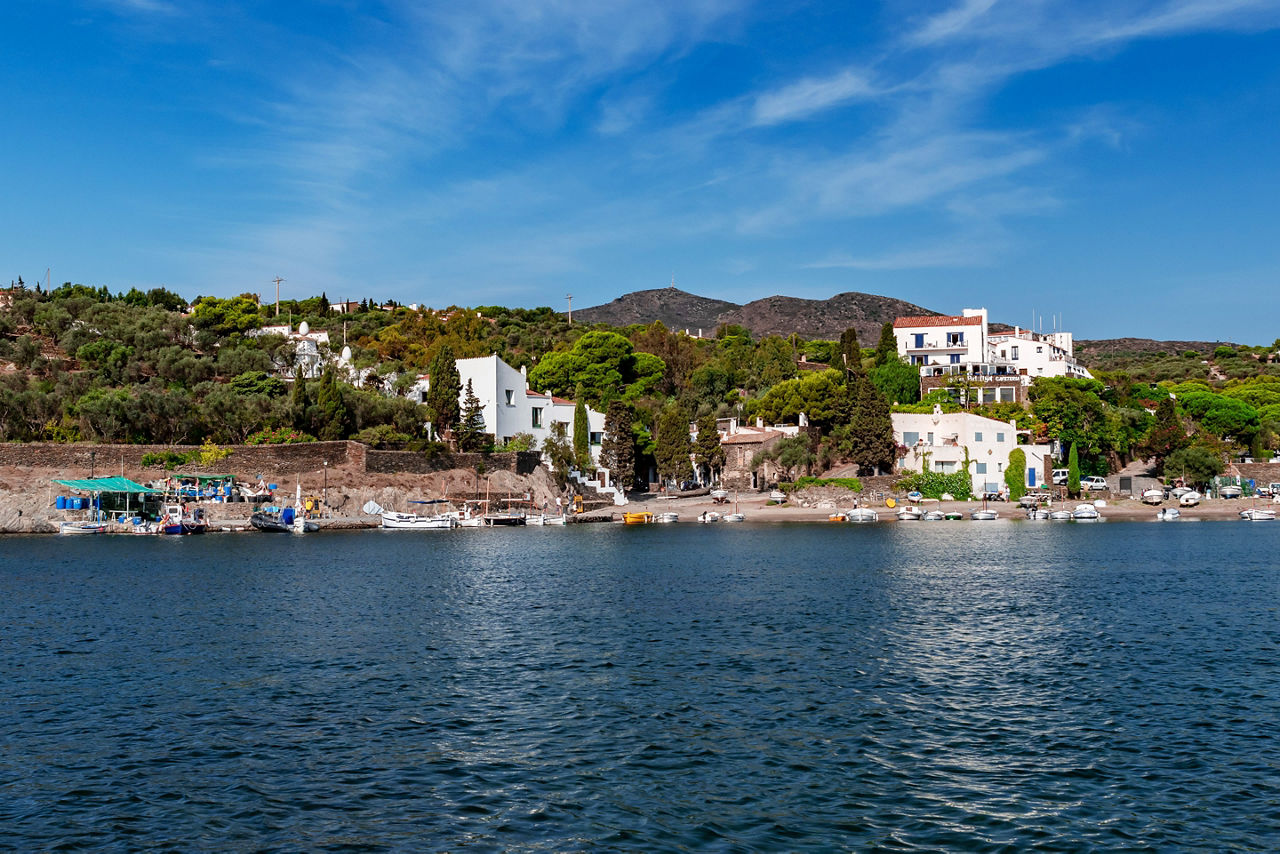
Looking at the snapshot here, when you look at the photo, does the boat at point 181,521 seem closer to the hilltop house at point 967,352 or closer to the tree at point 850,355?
the tree at point 850,355

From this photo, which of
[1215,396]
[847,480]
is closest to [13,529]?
[847,480]

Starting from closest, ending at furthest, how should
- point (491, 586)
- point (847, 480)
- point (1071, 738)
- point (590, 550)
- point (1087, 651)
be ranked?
1. point (1071, 738)
2. point (1087, 651)
3. point (491, 586)
4. point (590, 550)
5. point (847, 480)

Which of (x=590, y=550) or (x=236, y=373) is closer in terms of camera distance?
(x=590, y=550)

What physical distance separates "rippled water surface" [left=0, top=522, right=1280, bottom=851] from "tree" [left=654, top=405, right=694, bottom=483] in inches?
1591

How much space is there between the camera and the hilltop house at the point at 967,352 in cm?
9156

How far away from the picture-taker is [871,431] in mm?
74188

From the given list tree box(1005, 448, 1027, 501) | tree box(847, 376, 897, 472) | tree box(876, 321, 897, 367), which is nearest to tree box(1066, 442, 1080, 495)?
tree box(1005, 448, 1027, 501)

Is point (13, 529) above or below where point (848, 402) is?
below

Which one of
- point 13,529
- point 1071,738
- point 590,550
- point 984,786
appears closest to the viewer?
point 984,786

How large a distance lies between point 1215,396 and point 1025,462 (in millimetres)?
28065

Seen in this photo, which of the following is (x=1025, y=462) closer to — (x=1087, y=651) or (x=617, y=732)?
(x=1087, y=651)

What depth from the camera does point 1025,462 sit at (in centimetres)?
7488

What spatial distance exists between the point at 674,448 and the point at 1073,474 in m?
30.7

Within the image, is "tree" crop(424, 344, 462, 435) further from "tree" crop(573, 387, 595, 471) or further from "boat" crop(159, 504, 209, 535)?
"boat" crop(159, 504, 209, 535)
